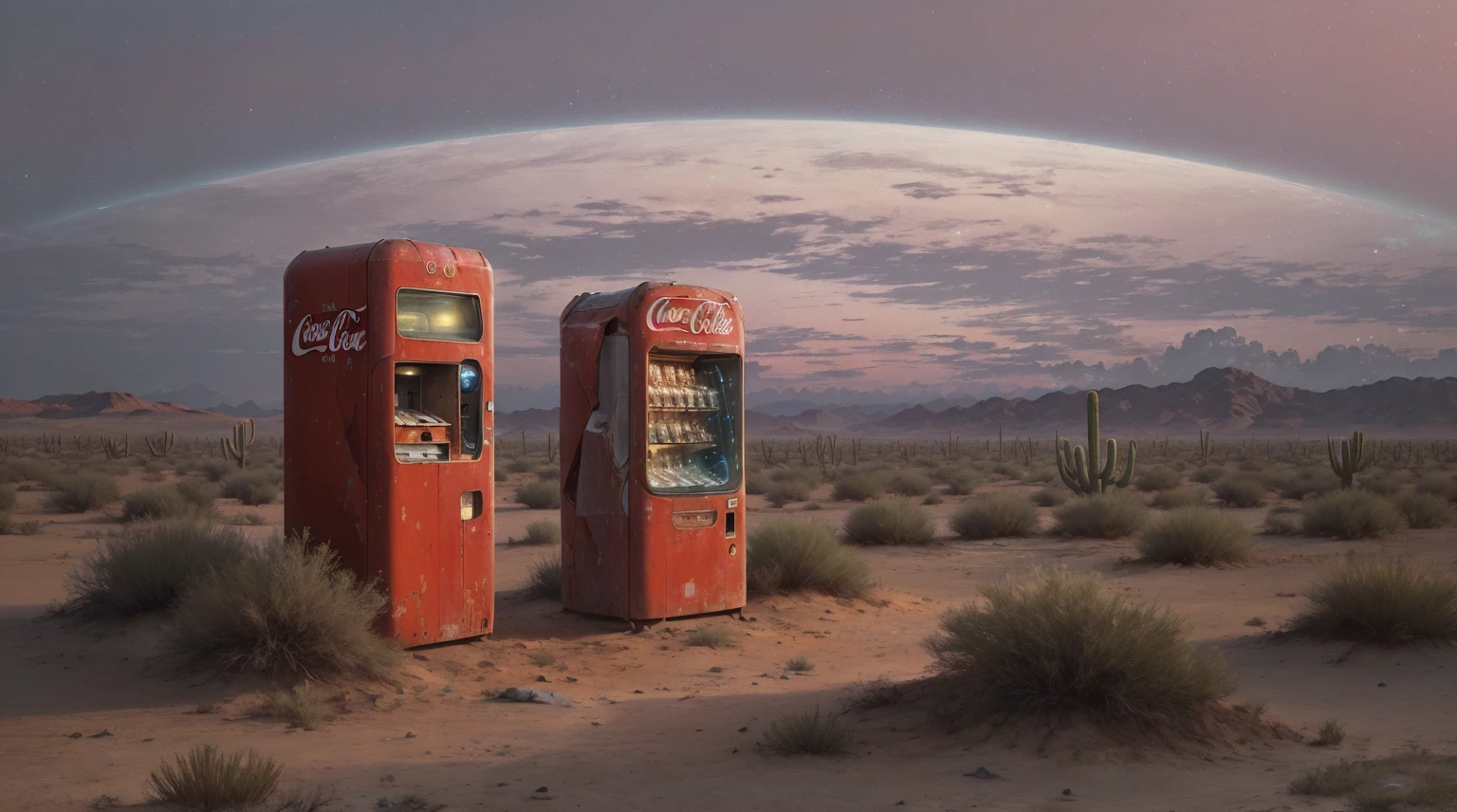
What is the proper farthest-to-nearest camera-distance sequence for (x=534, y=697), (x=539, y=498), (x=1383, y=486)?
(x=1383, y=486)
(x=539, y=498)
(x=534, y=697)

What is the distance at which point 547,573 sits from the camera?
1297 cm

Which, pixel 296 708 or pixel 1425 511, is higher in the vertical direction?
pixel 1425 511

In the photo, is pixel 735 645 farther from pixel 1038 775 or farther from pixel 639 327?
pixel 1038 775

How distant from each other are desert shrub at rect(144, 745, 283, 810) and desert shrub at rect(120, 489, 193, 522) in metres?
16.9

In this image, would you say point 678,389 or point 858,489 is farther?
point 858,489

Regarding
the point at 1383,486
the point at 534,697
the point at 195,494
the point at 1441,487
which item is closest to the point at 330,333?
the point at 534,697

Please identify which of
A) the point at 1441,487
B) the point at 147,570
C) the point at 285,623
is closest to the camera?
the point at 285,623

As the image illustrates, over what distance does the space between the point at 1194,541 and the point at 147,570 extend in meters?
13.9

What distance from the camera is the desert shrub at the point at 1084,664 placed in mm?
6984

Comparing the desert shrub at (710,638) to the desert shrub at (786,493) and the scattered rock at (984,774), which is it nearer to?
the scattered rock at (984,774)

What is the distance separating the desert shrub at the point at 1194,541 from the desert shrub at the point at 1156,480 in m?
16.2

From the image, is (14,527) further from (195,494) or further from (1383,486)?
(1383,486)

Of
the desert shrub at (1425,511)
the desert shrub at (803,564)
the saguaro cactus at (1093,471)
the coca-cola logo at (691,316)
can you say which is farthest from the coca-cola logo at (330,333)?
the desert shrub at (1425,511)

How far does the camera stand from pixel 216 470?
119 ft
